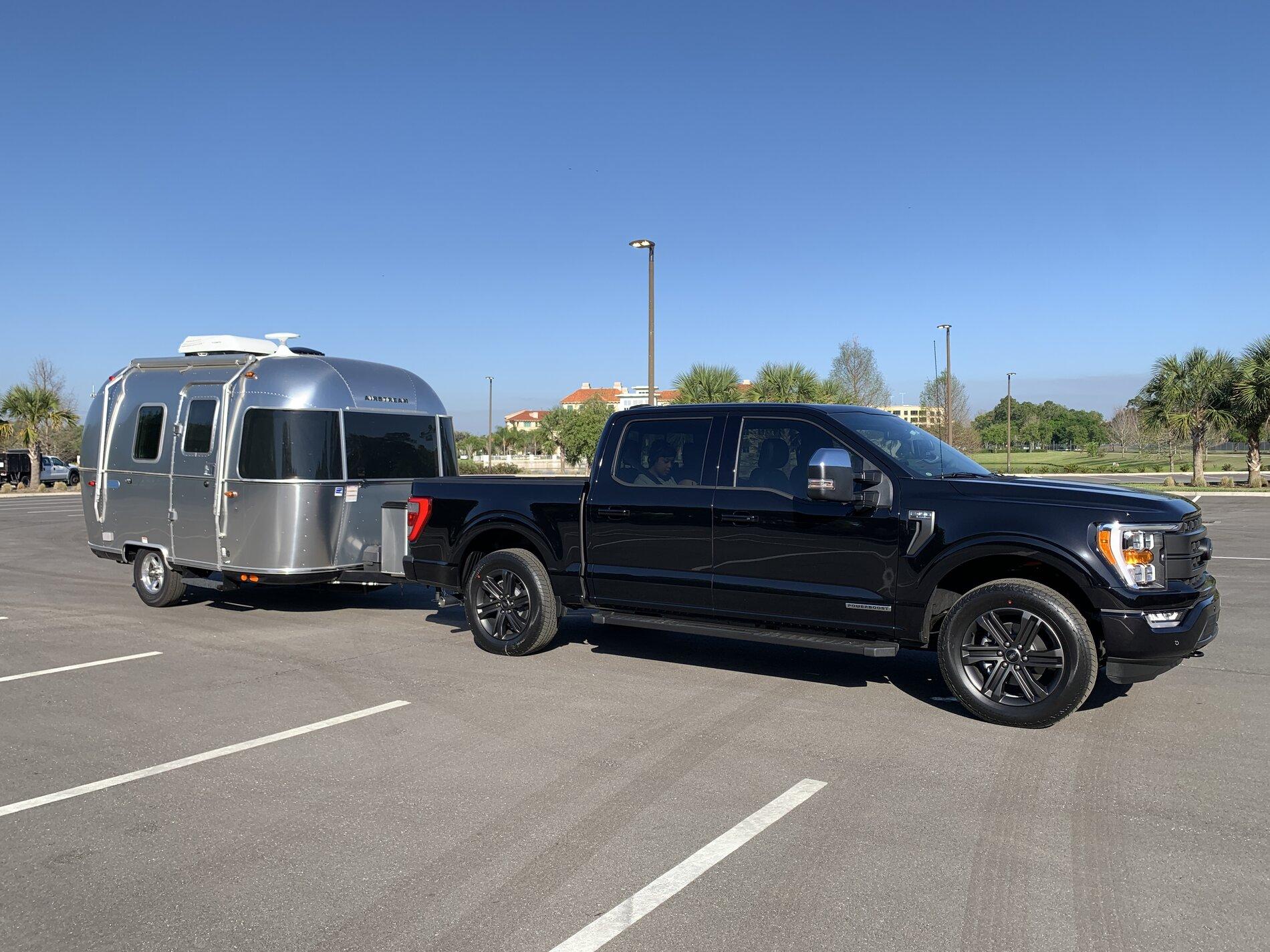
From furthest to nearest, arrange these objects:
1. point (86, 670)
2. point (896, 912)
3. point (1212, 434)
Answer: point (1212, 434) → point (86, 670) → point (896, 912)

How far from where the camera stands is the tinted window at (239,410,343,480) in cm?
968

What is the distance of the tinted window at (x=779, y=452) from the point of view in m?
6.89

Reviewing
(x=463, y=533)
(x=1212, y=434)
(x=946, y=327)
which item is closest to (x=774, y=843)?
(x=463, y=533)

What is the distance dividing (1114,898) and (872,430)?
3.85 metres

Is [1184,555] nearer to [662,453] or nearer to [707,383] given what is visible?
[662,453]

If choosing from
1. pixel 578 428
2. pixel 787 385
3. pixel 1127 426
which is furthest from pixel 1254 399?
pixel 1127 426

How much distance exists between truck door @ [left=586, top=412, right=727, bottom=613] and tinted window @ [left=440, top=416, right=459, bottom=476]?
4.10m

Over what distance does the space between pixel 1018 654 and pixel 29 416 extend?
48.1 m

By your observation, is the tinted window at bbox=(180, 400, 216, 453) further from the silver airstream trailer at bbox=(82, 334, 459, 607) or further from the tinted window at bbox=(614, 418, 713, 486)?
the tinted window at bbox=(614, 418, 713, 486)

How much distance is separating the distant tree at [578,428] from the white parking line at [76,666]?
57321mm

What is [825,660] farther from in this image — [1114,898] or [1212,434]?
[1212,434]

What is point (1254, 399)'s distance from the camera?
36250 millimetres

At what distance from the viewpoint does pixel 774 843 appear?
4.20m

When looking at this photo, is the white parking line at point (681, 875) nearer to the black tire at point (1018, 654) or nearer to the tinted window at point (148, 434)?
the black tire at point (1018, 654)
